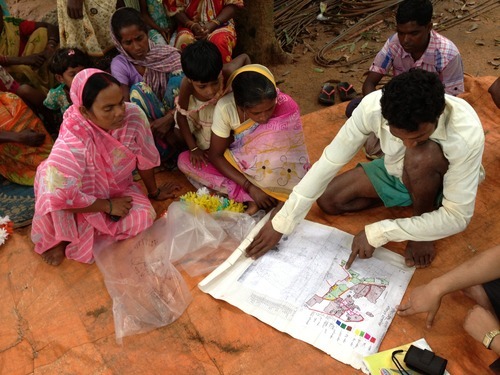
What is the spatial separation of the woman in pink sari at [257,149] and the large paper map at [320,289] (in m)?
0.29

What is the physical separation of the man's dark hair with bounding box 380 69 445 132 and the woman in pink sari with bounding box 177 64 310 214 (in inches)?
26.3

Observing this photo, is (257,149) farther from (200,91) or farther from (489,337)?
(489,337)

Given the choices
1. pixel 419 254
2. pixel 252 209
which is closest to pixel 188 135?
pixel 252 209

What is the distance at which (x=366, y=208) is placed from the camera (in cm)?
208

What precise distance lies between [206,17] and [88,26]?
2.46 ft

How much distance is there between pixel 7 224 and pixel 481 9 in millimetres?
4779

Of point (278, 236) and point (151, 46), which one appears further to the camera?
point (151, 46)

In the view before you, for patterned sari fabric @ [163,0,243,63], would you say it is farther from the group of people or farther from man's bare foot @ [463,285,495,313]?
man's bare foot @ [463,285,495,313]

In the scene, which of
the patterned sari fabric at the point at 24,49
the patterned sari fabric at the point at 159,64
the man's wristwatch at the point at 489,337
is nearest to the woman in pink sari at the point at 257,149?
the patterned sari fabric at the point at 159,64

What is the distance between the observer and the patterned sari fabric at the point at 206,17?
2.76 m

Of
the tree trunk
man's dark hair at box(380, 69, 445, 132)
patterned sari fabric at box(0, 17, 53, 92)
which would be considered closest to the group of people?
man's dark hair at box(380, 69, 445, 132)

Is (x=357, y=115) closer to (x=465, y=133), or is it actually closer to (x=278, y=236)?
(x=465, y=133)

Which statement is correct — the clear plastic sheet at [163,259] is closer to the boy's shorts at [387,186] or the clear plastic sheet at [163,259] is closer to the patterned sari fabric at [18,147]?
the boy's shorts at [387,186]

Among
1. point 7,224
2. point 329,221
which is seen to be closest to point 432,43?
point 329,221
